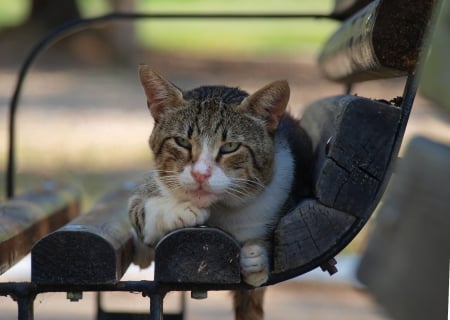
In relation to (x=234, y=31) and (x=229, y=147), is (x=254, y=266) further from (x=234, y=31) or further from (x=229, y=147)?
(x=234, y=31)

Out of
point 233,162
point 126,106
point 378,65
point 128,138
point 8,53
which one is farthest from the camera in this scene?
point 8,53

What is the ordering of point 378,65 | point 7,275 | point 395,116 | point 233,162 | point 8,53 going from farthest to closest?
point 8,53
point 7,275
point 233,162
point 378,65
point 395,116

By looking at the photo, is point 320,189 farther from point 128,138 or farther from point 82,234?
point 128,138

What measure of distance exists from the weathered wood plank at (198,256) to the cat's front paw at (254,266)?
20 millimetres

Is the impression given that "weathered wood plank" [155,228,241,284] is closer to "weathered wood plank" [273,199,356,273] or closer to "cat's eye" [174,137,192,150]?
"weathered wood plank" [273,199,356,273]

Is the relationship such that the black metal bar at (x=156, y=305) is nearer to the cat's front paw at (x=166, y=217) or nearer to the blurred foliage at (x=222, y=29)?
the cat's front paw at (x=166, y=217)

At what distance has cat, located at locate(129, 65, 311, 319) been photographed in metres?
2.26

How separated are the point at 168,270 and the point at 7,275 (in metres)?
0.70

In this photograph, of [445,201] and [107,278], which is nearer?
[107,278]

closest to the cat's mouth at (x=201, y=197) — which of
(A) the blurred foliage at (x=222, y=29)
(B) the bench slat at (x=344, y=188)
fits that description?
(B) the bench slat at (x=344, y=188)

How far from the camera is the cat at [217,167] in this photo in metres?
2.26

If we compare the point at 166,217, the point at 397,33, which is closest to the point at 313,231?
the point at 166,217

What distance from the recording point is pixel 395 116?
201 centimetres

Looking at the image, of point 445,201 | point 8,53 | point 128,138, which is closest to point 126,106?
point 128,138
